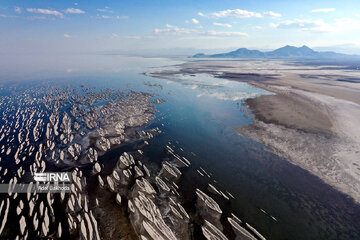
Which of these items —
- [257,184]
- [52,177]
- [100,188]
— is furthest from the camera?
[257,184]

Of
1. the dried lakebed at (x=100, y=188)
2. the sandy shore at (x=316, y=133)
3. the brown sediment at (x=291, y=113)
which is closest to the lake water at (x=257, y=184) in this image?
the dried lakebed at (x=100, y=188)

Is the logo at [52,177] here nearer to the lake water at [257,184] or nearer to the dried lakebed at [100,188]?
the dried lakebed at [100,188]

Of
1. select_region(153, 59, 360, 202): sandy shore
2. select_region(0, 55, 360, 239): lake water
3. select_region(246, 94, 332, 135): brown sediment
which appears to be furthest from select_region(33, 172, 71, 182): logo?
select_region(246, 94, 332, 135): brown sediment

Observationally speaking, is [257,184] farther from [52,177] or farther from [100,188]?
[52,177]

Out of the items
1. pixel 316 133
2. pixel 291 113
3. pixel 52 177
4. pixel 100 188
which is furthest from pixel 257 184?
pixel 291 113

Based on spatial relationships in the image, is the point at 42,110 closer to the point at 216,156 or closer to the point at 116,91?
the point at 116,91

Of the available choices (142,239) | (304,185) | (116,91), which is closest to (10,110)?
(116,91)
